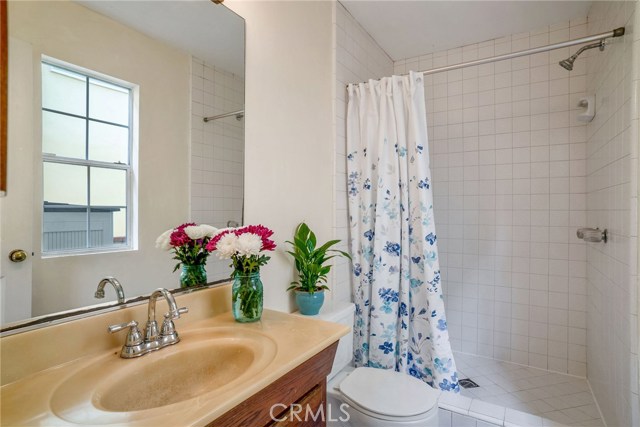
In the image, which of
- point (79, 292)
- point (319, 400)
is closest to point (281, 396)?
point (319, 400)

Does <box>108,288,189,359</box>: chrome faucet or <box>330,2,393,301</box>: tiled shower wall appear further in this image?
<box>330,2,393,301</box>: tiled shower wall

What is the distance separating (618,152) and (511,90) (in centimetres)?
118

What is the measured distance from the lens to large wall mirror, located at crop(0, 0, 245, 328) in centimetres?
77

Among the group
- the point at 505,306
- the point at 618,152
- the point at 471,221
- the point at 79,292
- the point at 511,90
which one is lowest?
the point at 505,306

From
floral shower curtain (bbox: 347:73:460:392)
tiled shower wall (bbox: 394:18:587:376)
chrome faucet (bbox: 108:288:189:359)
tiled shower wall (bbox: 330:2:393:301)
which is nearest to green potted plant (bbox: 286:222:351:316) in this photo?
tiled shower wall (bbox: 330:2:393:301)

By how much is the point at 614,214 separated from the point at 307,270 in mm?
1485

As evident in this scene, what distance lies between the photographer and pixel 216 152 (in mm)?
1278

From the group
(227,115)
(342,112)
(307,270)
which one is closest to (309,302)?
(307,270)

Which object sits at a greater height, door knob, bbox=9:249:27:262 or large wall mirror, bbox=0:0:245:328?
large wall mirror, bbox=0:0:245:328

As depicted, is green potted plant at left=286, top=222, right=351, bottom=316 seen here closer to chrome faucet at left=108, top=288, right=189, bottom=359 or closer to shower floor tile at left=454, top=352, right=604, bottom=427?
chrome faucet at left=108, top=288, right=189, bottom=359

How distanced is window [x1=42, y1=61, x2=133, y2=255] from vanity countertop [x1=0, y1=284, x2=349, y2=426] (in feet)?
0.99

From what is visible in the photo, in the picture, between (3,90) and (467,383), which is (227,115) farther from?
(467,383)

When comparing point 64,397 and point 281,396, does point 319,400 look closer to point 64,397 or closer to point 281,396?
point 281,396

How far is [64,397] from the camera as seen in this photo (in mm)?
684
